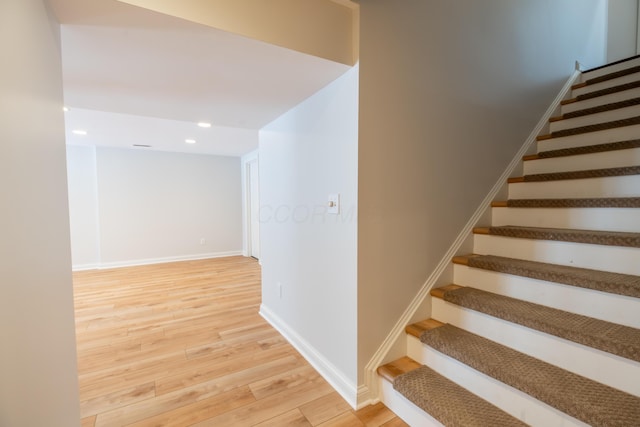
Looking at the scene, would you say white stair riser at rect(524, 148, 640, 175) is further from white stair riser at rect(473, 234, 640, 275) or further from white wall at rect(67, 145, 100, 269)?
white wall at rect(67, 145, 100, 269)

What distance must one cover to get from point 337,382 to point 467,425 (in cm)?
76

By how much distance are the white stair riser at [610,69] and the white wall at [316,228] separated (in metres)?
3.06

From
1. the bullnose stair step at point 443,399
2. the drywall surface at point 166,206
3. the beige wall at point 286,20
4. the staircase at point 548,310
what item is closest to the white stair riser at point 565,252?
the staircase at point 548,310

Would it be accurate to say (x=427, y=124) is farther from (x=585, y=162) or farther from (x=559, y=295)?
(x=585, y=162)

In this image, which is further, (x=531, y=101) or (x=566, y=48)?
(x=566, y=48)

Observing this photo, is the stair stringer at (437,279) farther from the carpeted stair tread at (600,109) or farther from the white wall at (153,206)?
the white wall at (153,206)

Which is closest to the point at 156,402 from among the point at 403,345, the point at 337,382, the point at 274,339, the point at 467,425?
the point at 274,339

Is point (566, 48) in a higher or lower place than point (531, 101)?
higher

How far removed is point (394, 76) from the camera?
1593mm

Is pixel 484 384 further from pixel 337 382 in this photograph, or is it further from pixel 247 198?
pixel 247 198

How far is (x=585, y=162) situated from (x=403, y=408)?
216cm

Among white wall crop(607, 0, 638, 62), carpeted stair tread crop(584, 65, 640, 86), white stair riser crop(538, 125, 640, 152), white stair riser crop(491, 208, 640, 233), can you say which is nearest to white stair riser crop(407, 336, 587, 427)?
white stair riser crop(491, 208, 640, 233)

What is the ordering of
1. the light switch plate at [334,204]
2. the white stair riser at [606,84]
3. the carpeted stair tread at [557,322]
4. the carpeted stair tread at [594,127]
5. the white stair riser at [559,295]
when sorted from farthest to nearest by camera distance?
the white stair riser at [606,84] < the carpeted stair tread at [594,127] < the light switch plate at [334,204] < the white stair riser at [559,295] < the carpeted stair tread at [557,322]

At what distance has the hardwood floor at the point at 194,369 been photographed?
151 cm
